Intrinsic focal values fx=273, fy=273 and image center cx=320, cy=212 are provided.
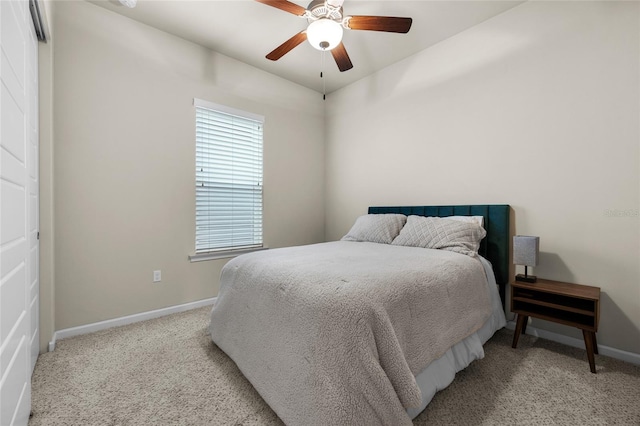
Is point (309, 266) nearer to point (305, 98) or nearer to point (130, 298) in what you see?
point (130, 298)

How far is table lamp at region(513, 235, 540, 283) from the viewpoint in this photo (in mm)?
2041

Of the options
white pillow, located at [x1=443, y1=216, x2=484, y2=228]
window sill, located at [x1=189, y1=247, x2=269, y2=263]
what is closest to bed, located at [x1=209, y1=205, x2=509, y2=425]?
white pillow, located at [x1=443, y1=216, x2=484, y2=228]

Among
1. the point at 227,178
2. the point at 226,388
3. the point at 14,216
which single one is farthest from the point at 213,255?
the point at 14,216

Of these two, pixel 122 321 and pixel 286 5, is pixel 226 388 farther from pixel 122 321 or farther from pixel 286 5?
pixel 286 5

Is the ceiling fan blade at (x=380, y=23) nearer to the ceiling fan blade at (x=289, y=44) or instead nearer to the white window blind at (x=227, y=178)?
the ceiling fan blade at (x=289, y=44)

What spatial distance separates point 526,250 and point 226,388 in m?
2.28

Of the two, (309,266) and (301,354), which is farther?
(309,266)

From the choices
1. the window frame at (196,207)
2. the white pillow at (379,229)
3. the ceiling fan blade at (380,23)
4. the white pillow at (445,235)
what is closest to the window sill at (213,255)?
the window frame at (196,207)

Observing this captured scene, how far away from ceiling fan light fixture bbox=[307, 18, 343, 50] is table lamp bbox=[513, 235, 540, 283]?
6.66 ft

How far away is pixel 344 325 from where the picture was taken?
112 cm

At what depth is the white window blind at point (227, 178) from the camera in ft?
9.86

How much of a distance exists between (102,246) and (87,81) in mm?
1414

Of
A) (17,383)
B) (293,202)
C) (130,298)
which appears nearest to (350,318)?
(17,383)

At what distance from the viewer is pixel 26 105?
1.28m
